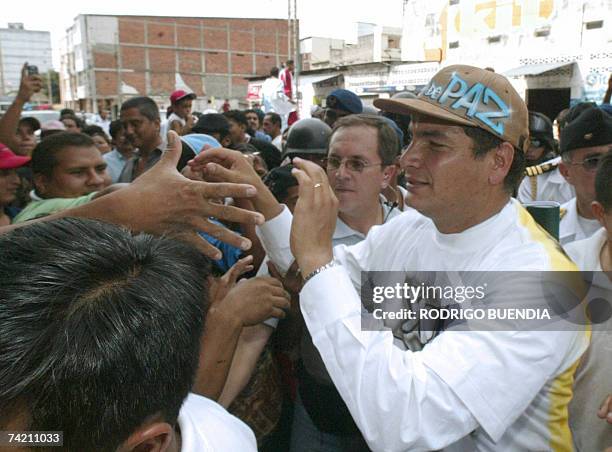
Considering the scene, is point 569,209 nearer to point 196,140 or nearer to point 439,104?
point 439,104

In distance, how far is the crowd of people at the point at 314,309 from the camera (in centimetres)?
78

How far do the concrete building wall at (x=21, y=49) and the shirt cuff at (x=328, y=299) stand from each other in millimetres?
58138

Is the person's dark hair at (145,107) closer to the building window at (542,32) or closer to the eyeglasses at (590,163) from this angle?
the eyeglasses at (590,163)

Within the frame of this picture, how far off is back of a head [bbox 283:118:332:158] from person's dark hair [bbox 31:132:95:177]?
3.87 feet

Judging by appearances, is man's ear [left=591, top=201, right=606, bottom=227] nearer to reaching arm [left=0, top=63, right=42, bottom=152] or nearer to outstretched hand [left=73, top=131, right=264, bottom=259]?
outstretched hand [left=73, top=131, right=264, bottom=259]

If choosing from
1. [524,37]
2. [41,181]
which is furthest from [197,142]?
[524,37]


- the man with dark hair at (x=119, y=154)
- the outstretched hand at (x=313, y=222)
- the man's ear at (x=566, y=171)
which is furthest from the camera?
the man with dark hair at (x=119, y=154)

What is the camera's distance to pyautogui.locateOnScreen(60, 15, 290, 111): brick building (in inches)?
1738

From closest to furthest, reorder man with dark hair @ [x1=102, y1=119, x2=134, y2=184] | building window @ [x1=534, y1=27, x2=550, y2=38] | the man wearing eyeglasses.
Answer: the man wearing eyeglasses < man with dark hair @ [x1=102, y1=119, x2=134, y2=184] < building window @ [x1=534, y1=27, x2=550, y2=38]

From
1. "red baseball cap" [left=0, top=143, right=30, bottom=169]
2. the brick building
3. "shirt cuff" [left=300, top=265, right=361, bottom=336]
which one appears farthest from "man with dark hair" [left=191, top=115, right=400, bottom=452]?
the brick building

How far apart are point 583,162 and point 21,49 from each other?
207ft

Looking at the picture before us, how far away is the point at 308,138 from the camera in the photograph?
2.81 m

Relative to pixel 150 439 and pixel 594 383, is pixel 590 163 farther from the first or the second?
pixel 150 439

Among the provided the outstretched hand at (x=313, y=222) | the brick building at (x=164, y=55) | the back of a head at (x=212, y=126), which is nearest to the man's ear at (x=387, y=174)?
the outstretched hand at (x=313, y=222)
